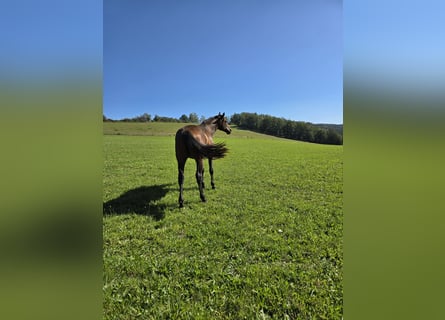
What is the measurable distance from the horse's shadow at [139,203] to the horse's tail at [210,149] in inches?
54.1

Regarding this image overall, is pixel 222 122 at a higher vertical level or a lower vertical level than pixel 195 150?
higher

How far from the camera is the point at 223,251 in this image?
278cm

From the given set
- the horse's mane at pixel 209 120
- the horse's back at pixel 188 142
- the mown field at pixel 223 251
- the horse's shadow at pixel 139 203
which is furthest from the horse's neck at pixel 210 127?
the horse's shadow at pixel 139 203

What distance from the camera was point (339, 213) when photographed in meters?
3.91

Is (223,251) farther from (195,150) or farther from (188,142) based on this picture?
(188,142)

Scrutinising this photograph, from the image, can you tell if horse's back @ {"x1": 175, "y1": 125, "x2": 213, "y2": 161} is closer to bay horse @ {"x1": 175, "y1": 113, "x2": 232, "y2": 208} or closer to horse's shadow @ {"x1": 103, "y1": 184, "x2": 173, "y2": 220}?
bay horse @ {"x1": 175, "y1": 113, "x2": 232, "y2": 208}

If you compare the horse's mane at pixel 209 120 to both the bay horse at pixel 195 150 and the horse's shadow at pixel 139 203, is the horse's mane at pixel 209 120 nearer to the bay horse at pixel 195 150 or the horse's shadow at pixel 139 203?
the bay horse at pixel 195 150

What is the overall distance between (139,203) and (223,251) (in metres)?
2.50

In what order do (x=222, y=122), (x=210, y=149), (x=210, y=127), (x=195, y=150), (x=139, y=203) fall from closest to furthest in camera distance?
(x=210, y=149) → (x=195, y=150) → (x=139, y=203) → (x=210, y=127) → (x=222, y=122)

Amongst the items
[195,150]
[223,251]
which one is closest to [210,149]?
[195,150]
